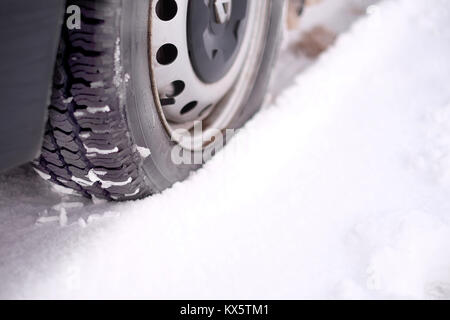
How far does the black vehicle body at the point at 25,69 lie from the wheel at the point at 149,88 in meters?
0.05

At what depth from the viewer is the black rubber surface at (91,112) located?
773 millimetres

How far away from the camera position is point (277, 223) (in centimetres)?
108

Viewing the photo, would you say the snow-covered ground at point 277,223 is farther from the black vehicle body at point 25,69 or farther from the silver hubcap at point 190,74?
the black vehicle body at point 25,69

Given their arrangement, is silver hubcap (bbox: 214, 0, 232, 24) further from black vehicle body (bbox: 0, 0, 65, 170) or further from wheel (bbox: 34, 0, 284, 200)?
black vehicle body (bbox: 0, 0, 65, 170)

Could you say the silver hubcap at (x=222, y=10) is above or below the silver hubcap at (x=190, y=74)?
above

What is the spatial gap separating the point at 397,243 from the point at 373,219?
88 mm

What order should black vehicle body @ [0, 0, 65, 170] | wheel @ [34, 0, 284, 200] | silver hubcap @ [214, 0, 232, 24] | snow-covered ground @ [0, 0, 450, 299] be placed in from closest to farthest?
black vehicle body @ [0, 0, 65, 170] < wheel @ [34, 0, 284, 200] < snow-covered ground @ [0, 0, 450, 299] < silver hubcap @ [214, 0, 232, 24]

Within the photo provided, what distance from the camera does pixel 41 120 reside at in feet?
2.57

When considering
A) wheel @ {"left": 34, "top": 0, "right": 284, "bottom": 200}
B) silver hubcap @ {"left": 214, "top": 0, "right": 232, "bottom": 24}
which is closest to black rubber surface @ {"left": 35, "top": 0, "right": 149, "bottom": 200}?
wheel @ {"left": 34, "top": 0, "right": 284, "bottom": 200}

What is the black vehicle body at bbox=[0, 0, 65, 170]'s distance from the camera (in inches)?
26.8

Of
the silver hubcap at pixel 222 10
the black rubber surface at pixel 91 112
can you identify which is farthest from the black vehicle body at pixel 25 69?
the silver hubcap at pixel 222 10

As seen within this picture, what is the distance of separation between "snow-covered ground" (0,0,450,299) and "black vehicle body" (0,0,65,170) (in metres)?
0.27

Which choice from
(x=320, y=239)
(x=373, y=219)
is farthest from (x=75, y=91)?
(x=373, y=219)

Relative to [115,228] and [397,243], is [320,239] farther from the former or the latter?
[115,228]
